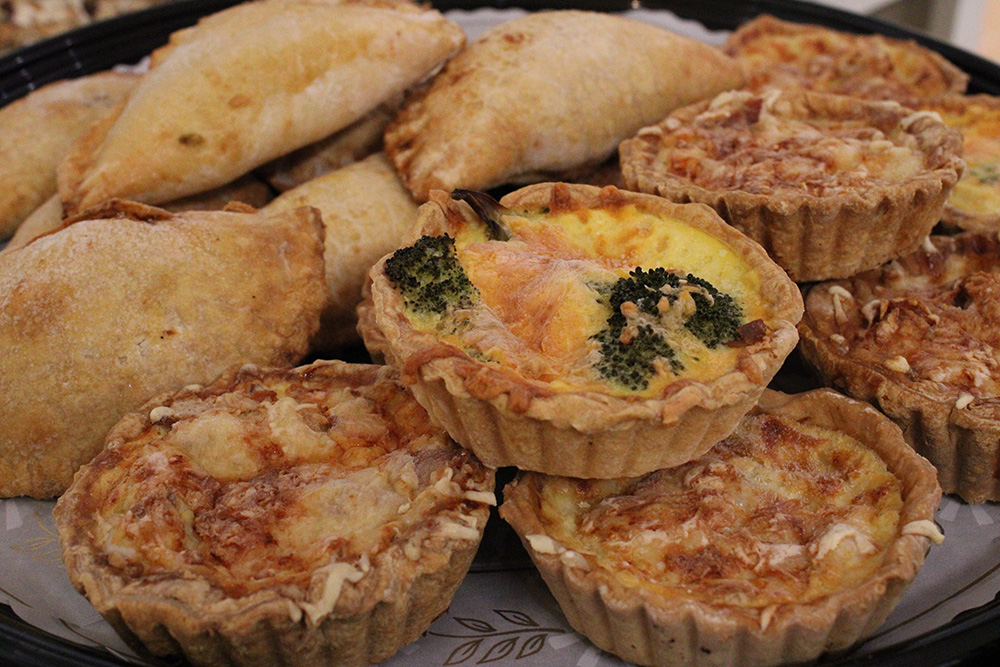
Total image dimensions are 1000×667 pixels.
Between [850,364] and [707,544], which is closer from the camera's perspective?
[707,544]

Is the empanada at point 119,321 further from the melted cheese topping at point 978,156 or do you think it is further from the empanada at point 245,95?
the melted cheese topping at point 978,156

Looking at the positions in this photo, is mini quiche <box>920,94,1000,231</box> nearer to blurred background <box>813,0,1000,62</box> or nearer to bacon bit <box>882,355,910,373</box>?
→ bacon bit <box>882,355,910,373</box>

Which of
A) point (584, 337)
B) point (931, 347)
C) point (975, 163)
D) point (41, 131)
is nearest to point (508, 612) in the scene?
point (584, 337)

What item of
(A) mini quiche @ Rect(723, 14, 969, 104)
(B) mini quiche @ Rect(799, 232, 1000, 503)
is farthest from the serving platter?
(A) mini quiche @ Rect(723, 14, 969, 104)

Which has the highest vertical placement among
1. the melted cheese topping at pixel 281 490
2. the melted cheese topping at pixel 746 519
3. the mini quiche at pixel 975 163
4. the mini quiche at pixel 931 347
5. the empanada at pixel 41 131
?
the empanada at pixel 41 131

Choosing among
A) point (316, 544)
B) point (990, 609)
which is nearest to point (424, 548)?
point (316, 544)

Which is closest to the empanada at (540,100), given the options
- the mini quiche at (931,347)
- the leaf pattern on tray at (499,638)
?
the mini quiche at (931,347)

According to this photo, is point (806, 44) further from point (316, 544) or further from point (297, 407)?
point (316, 544)
